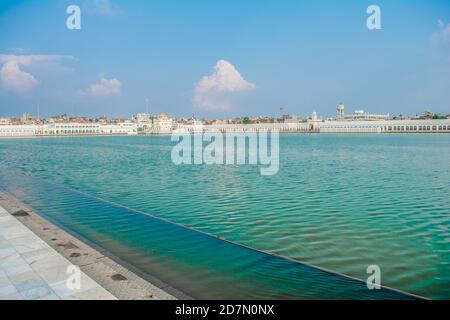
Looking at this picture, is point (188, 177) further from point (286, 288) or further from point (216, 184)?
point (286, 288)

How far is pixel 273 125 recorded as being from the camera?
189 meters

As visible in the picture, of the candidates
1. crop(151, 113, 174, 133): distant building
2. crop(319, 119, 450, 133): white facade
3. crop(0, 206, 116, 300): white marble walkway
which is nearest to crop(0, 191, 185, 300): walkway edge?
crop(0, 206, 116, 300): white marble walkway

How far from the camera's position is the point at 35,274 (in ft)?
16.4

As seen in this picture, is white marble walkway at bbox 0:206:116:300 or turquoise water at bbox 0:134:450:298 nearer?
white marble walkway at bbox 0:206:116:300

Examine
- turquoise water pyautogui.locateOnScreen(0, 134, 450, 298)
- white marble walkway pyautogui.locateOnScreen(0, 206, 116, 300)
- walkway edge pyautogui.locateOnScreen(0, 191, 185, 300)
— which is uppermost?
white marble walkway pyautogui.locateOnScreen(0, 206, 116, 300)

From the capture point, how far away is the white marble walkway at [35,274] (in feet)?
14.4

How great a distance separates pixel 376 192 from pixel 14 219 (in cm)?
1251

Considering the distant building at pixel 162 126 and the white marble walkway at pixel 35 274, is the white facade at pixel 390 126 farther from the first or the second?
the white marble walkway at pixel 35 274

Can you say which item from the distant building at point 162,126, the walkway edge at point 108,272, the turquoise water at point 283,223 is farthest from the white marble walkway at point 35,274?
the distant building at point 162,126

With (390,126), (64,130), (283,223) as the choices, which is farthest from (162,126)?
(283,223)

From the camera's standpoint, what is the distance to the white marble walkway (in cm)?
438

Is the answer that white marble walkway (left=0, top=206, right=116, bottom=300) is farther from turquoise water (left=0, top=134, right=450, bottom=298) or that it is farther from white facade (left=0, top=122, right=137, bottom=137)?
white facade (left=0, top=122, right=137, bottom=137)

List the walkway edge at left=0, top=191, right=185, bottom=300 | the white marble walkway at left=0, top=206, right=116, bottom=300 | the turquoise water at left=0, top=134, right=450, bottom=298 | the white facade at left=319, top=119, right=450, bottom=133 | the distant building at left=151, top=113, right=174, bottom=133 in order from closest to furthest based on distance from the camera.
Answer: the white marble walkway at left=0, top=206, right=116, bottom=300, the walkway edge at left=0, top=191, right=185, bottom=300, the turquoise water at left=0, top=134, right=450, bottom=298, the white facade at left=319, top=119, right=450, bottom=133, the distant building at left=151, top=113, right=174, bottom=133

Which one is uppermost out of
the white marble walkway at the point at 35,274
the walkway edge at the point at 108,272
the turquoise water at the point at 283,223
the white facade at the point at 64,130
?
the white facade at the point at 64,130
